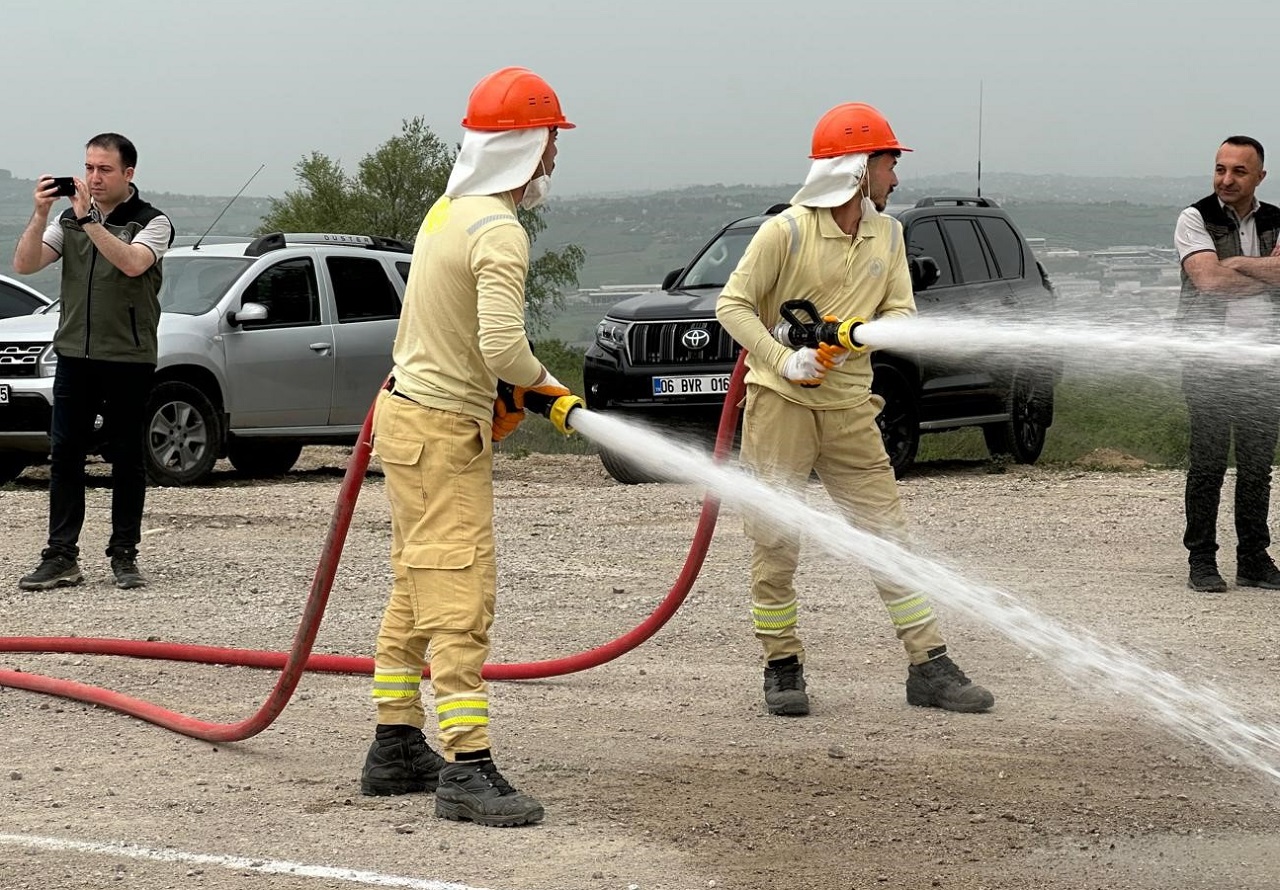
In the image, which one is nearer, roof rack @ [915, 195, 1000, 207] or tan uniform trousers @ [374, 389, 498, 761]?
tan uniform trousers @ [374, 389, 498, 761]

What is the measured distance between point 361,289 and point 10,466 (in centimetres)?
327

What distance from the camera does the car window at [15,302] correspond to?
15.0 meters

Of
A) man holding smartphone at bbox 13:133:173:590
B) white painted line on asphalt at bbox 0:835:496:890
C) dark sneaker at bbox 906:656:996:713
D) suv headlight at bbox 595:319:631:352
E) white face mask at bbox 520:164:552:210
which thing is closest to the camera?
white painted line on asphalt at bbox 0:835:496:890

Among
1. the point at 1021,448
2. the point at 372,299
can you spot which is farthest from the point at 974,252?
the point at 372,299

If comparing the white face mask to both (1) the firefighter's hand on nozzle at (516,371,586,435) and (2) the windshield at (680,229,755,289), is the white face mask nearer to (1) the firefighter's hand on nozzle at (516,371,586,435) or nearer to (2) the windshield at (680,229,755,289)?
(1) the firefighter's hand on nozzle at (516,371,586,435)

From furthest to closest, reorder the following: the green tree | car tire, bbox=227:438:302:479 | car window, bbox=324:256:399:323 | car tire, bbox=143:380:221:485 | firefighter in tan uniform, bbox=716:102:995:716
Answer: the green tree
car tire, bbox=227:438:302:479
car window, bbox=324:256:399:323
car tire, bbox=143:380:221:485
firefighter in tan uniform, bbox=716:102:995:716

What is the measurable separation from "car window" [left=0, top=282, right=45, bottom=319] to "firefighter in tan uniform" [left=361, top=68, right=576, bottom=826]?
35.3 ft

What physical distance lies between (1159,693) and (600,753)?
99.5 inches

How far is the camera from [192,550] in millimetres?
10445

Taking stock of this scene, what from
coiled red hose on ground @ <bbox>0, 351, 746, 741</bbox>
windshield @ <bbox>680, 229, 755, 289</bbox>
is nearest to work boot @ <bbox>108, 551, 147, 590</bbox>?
coiled red hose on ground @ <bbox>0, 351, 746, 741</bbox>

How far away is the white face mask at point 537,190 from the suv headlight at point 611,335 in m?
8.08

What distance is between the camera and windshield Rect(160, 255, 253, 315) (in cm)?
1380

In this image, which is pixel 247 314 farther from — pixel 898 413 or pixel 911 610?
pixel 911 610

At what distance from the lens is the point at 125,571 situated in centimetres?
902
